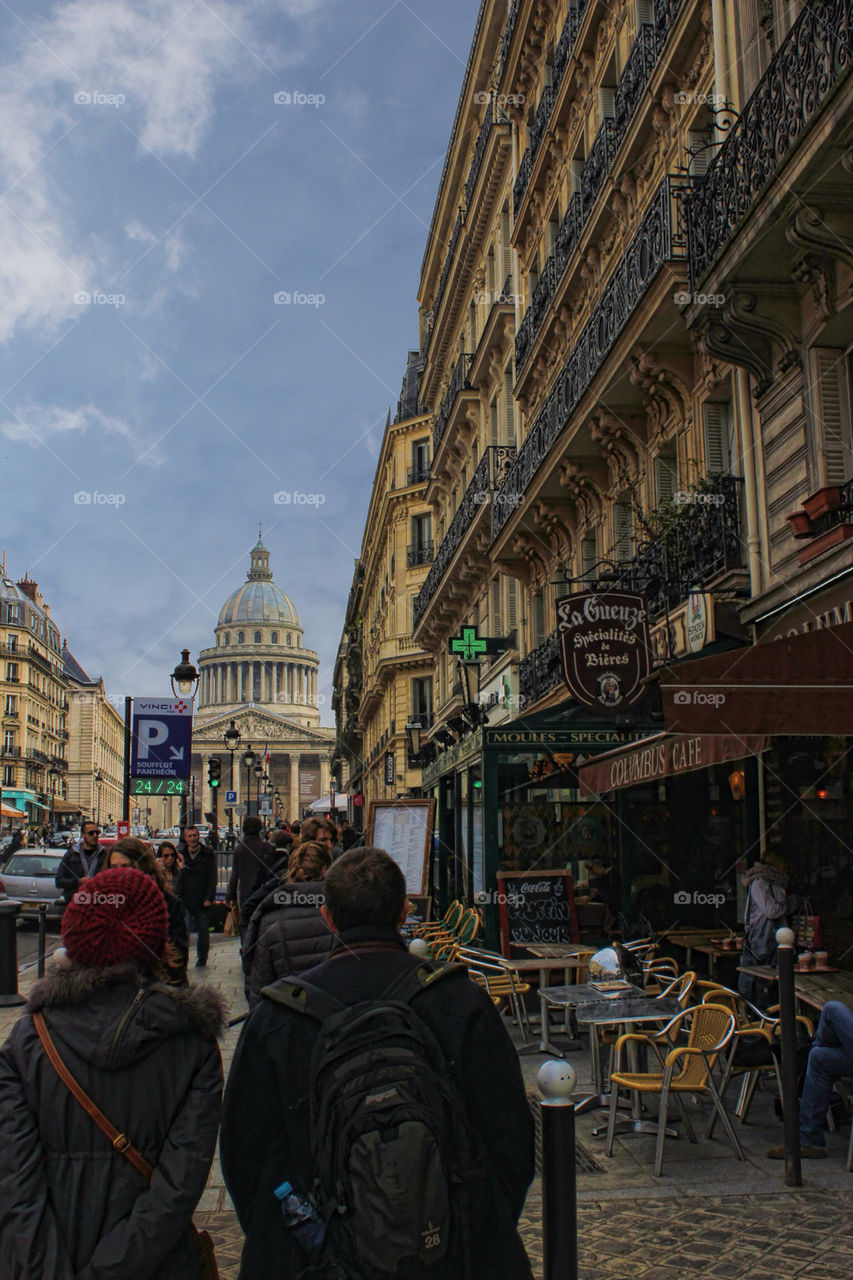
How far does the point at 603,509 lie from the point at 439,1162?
15.9 metres

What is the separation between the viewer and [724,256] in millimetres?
10547

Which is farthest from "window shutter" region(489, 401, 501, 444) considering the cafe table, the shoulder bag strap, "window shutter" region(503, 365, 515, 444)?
the shoulder bag strap

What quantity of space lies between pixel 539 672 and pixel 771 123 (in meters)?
11.6

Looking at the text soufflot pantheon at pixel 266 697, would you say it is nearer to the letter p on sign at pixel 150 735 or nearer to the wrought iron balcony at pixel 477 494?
the wrought iron balcony at pixel 477 494

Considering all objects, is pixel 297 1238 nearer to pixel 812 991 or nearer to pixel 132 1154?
pixel 132 1154

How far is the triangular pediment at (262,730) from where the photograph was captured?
16625 cm

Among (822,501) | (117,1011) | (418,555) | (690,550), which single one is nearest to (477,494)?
(690,550)

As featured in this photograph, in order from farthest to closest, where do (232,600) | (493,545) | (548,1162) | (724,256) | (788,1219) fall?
(232,600)
(493,545)
(724,256)
(788,1219)
(548,1162)

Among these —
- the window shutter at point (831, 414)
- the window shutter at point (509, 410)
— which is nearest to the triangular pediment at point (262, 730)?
the window shutter at point (509, 410)

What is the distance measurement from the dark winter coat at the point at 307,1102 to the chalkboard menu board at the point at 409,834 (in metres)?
14.3

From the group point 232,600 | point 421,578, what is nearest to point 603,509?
point 421,578

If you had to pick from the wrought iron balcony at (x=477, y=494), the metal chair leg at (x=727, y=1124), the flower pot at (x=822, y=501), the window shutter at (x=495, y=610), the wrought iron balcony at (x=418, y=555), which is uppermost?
the wrought iron balcony at (x=418, y=555)

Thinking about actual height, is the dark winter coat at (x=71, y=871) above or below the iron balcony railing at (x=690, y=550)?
below

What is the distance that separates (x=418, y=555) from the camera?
46.4 meters
